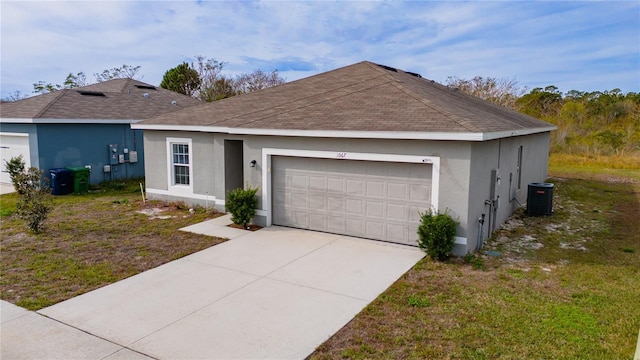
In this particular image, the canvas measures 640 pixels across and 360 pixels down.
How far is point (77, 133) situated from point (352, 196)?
488 inches

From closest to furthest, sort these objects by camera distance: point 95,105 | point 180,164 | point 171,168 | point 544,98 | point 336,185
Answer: point 336,185 < point 180,164 < point 171,168 < point 95,105 < point 544,98

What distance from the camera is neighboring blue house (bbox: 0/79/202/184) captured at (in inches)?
616

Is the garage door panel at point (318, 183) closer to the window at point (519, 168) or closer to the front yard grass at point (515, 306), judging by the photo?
the front yard grass at point (515, 306)

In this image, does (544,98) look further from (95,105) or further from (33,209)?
(33,209)

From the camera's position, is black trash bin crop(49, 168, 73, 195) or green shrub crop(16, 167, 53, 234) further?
black trash bin crop(49, 168, 73, 195)

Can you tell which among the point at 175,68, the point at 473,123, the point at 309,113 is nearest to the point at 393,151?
the point at 473,123

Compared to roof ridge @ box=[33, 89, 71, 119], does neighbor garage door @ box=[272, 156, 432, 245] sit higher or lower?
lower

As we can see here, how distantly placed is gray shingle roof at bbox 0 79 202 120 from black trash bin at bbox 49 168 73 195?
2161mm

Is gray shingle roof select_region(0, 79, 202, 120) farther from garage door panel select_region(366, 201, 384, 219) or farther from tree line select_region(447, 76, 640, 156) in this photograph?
tree line select_region(447, 76, 640, 156)

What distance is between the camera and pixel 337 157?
9.73m

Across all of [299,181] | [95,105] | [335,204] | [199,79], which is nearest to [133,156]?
[95,105]

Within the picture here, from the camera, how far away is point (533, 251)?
8953 millimetres

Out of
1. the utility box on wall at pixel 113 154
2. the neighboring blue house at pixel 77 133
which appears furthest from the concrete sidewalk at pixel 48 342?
the utility box on wall at pixel 113 154

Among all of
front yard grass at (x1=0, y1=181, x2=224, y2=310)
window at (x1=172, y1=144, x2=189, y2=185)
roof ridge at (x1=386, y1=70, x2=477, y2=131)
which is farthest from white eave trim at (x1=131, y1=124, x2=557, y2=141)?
front yard grass at (x1=0, y1=181, x2=224, y2=310)
